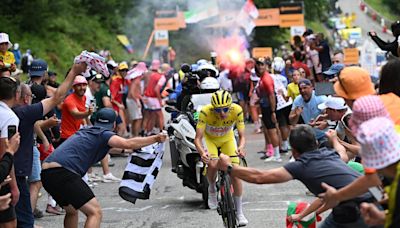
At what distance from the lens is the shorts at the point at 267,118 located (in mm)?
16688

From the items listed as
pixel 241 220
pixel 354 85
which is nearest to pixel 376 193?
pixel 354 85

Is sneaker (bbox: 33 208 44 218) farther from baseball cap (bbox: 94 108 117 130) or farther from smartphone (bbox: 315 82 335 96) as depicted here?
smartphone (bbox: 315 82 335 96)

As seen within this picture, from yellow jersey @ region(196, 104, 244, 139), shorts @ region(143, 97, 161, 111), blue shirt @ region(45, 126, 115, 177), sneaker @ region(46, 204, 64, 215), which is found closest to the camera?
blue shirt @ region(45, 126, 115, 177)

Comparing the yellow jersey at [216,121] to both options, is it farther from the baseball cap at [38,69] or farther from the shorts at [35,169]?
the baseball cap at [38,69]

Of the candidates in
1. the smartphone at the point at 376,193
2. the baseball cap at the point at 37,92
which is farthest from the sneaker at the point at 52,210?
the smartphone at the point at 376,193

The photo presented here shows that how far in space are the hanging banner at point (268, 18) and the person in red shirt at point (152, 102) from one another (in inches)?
752

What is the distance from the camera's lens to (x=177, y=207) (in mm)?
12062

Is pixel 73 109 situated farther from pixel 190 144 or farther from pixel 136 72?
pixel 136 72

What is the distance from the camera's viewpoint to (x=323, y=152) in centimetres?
669

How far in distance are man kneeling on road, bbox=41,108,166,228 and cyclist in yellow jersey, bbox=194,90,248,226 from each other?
2.26m

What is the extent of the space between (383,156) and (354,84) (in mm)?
1983

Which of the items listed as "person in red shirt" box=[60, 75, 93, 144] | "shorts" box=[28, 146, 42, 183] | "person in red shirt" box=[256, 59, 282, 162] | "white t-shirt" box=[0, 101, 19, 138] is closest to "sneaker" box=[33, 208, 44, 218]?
"shorts" box=[28, 146, 42, 183]

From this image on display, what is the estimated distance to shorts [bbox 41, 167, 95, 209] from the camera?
843cm

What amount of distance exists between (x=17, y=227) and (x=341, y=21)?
221 ft
